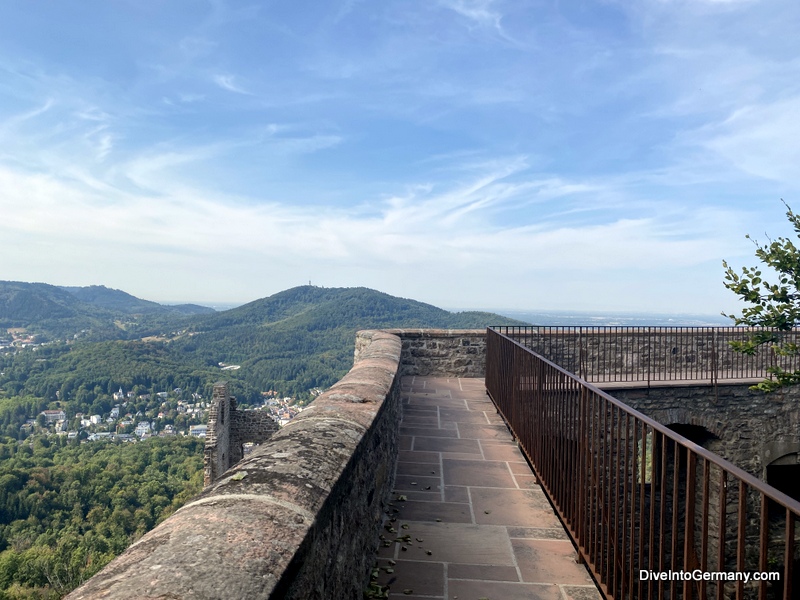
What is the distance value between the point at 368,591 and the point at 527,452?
2.53m

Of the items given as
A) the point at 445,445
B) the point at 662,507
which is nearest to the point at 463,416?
the point at 445,445

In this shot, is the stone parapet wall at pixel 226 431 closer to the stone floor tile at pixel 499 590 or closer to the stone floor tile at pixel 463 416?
the stone floor tile at pixel 463 416

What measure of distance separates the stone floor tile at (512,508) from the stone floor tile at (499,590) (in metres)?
0.81

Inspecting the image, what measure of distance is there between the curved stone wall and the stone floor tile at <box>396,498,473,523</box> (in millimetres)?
927

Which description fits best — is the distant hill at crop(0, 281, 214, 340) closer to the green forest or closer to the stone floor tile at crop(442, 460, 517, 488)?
the green forest

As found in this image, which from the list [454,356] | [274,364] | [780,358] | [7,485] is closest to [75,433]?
[7,485]

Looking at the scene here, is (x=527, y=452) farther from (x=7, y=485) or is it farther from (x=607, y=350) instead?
(x=7, y=485)

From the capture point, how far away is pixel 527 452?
15.9ft

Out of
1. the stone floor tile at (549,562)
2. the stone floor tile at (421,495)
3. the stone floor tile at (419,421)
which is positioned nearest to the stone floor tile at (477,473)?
the stone floor tile at (421,495)

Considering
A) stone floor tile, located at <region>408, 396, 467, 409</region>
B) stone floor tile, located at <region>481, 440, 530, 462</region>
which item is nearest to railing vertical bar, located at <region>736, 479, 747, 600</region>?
stone floor tile, located at <region>481, 440, 530, 462</region>

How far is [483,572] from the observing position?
3.01 meters

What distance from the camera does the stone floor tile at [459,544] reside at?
125 inches

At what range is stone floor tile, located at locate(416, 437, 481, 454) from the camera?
17.6 ft

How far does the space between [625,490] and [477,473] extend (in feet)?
7.49
